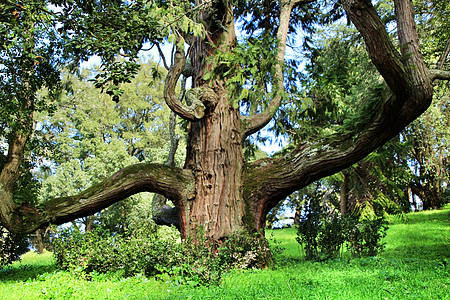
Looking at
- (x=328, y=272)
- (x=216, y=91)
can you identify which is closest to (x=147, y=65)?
(x=216, y=91)

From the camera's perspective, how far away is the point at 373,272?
5395 mm

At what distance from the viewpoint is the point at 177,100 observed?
7.62 metres

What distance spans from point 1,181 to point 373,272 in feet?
24.1

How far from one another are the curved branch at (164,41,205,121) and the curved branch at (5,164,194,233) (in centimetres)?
131

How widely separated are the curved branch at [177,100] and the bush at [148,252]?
99.9 inches

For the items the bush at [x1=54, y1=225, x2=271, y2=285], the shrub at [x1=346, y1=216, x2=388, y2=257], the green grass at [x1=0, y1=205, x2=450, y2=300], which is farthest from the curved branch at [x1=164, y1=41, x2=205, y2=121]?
the shrub at [x1=346, y1=216, x2=388, y2=257]

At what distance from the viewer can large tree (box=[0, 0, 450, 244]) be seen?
5.75m

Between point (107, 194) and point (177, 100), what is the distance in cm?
249

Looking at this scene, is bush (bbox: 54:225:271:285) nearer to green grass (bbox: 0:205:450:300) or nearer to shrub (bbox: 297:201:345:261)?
green grass (bbox: 0:205:450:300)

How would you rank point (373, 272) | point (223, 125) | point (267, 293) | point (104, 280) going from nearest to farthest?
point (267, 293) < point (373, 272) < point (104, 280) < point (223, 125)

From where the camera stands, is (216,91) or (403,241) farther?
(403,241)

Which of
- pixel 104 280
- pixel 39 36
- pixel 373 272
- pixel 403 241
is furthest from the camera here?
pixel 403 241

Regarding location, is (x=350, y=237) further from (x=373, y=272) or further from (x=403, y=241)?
(x=403, y=241)

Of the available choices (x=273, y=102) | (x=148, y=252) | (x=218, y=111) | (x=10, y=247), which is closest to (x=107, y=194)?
(x=148, y=252)
